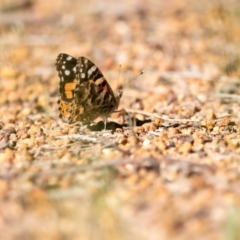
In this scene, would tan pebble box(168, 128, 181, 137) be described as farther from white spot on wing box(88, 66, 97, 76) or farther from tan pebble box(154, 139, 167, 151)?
white spot on wing box(88, 66, 97, 76)

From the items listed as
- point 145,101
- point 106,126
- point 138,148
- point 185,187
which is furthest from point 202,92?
point 185,187

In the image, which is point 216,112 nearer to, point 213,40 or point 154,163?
point 154,163

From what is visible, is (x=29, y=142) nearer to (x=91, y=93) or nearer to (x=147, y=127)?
(x=91, y=93)

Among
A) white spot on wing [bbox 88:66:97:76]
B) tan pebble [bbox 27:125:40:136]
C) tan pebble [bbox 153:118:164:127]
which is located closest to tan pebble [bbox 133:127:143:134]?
tan pebble [bbox 153:118:164:127]

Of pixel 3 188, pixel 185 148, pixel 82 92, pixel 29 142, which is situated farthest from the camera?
pixel 82 92

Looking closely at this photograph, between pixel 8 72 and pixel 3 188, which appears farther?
pixel 8 72

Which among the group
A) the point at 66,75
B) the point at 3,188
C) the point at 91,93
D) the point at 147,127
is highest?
the point at 66,75

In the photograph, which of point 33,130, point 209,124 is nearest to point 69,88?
point 33,130

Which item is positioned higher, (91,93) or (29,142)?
(91,93)
